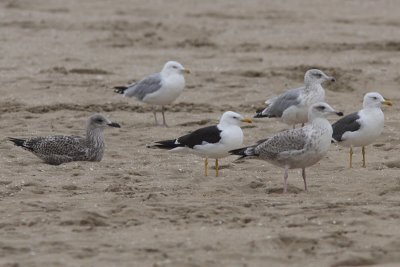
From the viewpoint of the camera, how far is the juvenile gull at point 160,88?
1403 cm

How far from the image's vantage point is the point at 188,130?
13148 millimetres

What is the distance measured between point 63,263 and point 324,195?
2968mm

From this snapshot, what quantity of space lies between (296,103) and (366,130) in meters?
1.84

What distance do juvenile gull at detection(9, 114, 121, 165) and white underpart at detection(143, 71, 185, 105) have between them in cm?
247

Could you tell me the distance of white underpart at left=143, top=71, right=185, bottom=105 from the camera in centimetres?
1401

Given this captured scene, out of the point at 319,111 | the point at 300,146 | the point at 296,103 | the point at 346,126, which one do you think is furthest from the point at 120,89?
the point at 300,146

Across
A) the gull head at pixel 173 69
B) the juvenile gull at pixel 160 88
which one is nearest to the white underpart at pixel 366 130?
the juvenile gull at pixel 160 88

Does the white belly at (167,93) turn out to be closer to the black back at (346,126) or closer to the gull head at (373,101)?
the black back at (346,126)

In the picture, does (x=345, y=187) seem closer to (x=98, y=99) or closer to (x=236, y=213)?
(x=236, y=213)

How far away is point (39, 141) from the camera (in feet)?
37.3

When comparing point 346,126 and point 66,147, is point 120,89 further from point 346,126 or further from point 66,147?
point 346,126

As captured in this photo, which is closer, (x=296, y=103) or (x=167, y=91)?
(x=296, y=103)

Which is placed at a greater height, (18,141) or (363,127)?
(363,127)

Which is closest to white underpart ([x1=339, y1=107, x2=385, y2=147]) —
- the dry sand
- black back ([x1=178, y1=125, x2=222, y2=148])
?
the dry sand
